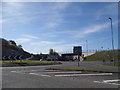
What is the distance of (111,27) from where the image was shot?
39.2m

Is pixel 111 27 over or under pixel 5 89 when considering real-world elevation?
over

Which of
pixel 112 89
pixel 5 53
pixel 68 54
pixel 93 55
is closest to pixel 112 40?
pixel 112 89

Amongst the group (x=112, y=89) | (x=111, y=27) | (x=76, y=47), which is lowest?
(x=112, y=89)

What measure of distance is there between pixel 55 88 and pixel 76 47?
59.8 feet

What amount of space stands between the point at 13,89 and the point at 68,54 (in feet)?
391

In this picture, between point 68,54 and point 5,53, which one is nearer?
point 5,53

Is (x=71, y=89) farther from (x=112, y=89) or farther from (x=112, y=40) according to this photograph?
(x=112, y=40)

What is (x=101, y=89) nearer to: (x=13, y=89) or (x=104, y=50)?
(x=13, y=89)

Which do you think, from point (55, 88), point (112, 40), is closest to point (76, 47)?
point (112, 40)

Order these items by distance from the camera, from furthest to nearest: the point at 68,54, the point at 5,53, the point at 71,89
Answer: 1. the point at 68,54
2. the point at 5,53
3. the point at 71,89

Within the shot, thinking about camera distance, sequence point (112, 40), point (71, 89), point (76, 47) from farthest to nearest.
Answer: point (112, 40), point (76, 47), point (71, 89)

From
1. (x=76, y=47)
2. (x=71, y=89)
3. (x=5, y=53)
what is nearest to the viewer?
(x=71, y=89)

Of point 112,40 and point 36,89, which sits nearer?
point 36,89

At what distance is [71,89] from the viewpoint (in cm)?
1004
